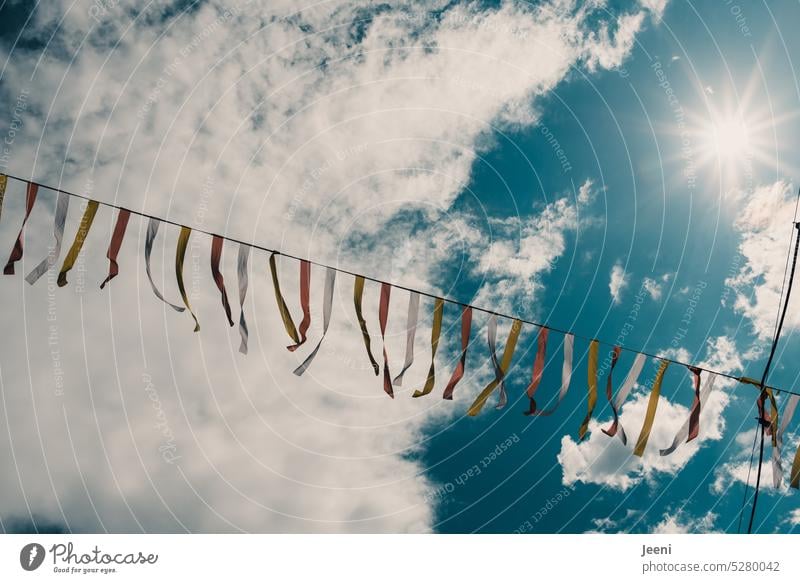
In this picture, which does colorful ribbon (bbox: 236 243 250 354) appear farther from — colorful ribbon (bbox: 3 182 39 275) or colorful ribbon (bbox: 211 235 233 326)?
colorful ribbon (bbox: 3 182 39 275)

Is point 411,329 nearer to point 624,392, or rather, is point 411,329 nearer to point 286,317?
point 286,317

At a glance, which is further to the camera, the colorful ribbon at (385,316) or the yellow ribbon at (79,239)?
the colorful ribbon at (385,316)

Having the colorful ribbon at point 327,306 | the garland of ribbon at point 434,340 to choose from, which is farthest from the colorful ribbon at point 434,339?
the colorful ribbon at point 327,306

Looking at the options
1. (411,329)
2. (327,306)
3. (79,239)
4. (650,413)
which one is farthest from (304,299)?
(650,413)

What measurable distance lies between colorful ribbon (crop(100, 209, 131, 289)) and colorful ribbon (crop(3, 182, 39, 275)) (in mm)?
1356

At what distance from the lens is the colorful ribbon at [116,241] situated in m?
9.12

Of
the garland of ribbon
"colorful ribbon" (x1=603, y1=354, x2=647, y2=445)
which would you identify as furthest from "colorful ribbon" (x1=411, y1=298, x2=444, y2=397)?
"colorful ribbon" (x1=603, y1=354, x2=647, y2=445)

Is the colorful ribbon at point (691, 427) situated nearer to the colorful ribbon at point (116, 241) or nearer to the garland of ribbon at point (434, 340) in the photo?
the garland of ribbon at point (434, 340)

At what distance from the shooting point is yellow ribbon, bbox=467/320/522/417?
1052cm
